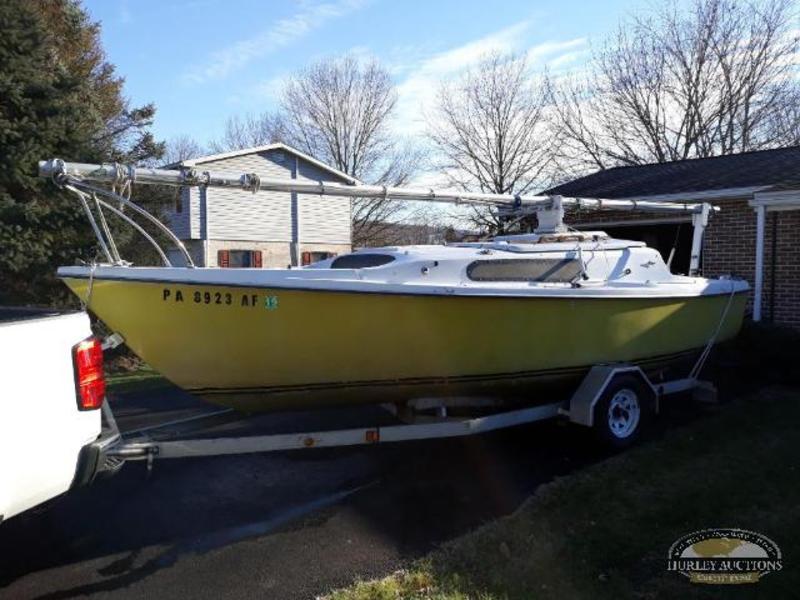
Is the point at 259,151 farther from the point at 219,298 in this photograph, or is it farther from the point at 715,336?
the point at 219,298

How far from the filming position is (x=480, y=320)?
214 inches

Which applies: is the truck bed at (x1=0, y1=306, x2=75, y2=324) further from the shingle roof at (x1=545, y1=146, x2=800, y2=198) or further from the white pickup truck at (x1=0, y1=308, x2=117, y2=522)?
the shingle roof at (x1=545, y1=146, x2=800, y2=198)

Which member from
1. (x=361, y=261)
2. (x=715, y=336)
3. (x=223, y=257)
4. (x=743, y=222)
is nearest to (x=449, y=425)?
(x=361, y=261)

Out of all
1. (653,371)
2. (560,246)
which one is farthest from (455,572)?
(653,371)

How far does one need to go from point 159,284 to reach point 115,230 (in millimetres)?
8372

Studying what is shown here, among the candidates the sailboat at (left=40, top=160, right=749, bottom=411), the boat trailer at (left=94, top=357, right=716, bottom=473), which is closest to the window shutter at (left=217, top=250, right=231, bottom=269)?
the sailboat at (left=40, top=160, right=749, bottom=411)

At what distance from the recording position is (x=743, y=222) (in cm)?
1101

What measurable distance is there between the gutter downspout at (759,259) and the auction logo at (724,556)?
677 centimetres

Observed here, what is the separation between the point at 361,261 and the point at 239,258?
18.0 meters

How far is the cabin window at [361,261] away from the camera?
5520 millimetres

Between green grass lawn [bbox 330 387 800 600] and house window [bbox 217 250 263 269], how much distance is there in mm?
18154

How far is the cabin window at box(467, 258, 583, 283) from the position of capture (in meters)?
5.62

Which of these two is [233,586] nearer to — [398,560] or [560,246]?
[398,560]

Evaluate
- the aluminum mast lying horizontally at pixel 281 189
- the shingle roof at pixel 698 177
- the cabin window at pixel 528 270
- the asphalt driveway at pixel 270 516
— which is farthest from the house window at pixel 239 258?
the cabin window at pixel 528 270
